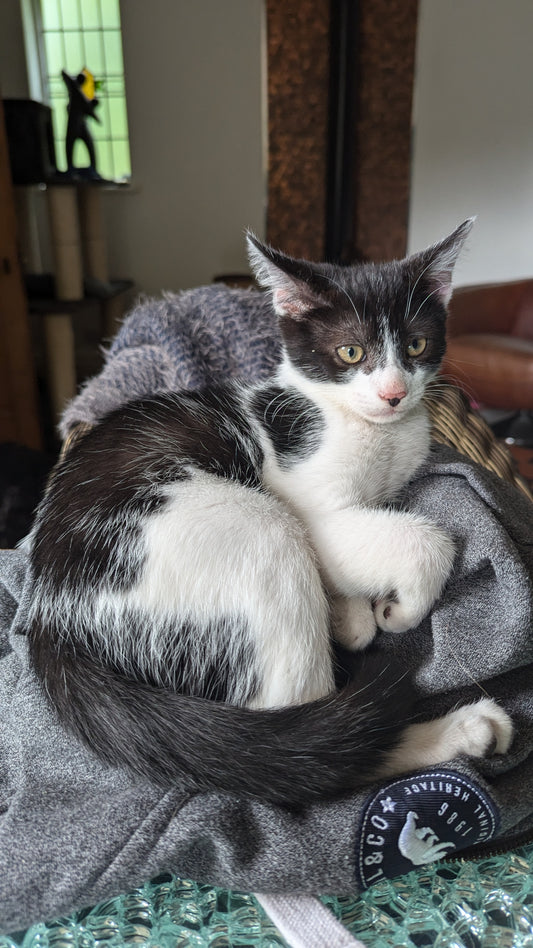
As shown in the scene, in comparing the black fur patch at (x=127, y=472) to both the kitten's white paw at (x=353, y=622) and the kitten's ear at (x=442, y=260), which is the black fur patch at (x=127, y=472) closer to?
the kitten's white paw at (x=353, y=622)

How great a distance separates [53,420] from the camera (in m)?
3.25

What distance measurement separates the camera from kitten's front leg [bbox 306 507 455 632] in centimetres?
72

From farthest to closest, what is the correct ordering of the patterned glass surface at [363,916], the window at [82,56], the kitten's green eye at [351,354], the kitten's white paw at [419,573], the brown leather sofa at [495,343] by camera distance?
1. the window at [82,56]
2. the brown leather sofa at [495,343]
3. the kitten's green eye at [351,354]
4. the kitten's white paw at [419,573]
5. the patterned glass surface at [363,916]

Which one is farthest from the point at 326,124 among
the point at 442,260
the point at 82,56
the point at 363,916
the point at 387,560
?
the point at 363,916

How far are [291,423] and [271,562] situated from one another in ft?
0.84

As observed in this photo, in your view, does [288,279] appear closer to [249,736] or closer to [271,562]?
[271,562]

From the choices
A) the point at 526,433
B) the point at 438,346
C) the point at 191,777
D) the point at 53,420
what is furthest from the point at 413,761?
the point at 53,420

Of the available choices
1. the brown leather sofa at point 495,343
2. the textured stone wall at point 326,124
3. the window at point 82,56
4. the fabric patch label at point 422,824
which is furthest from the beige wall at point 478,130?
the fabric patch label at point 422,824

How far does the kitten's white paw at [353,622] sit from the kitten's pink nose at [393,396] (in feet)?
0.80

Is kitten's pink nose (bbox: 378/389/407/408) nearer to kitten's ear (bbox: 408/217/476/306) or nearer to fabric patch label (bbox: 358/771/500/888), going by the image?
kitten's ear (bbox: 408/217/476/306)

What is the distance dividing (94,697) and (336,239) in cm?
377

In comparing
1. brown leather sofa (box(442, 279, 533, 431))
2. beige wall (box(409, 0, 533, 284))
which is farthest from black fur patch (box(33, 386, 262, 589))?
beige wall (box(409, 0, 533, 284))

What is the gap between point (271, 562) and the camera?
0.69 meters

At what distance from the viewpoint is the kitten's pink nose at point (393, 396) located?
2.60 feet
